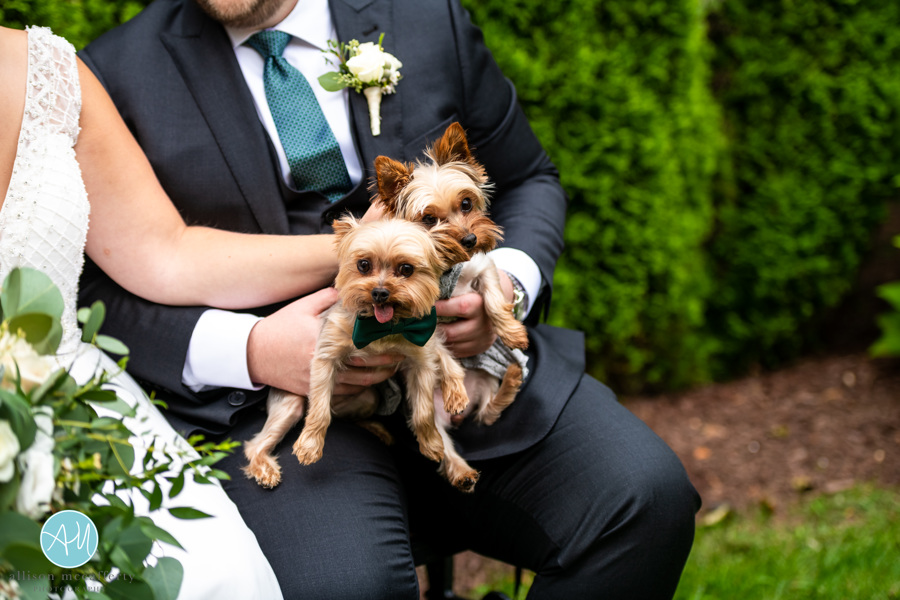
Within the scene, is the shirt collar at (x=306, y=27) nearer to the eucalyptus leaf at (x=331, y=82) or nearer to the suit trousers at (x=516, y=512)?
the eucalyptus leaf at (x=331, y=82)

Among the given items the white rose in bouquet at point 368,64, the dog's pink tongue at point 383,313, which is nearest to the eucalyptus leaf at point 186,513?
the dog's pink tongue at point 383,313

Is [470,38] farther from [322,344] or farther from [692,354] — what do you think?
[692,354]

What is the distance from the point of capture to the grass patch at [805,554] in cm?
287

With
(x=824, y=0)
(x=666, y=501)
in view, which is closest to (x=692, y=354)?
(x=824, y=0)

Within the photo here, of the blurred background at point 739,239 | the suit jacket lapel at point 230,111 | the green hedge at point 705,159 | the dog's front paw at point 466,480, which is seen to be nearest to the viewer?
the dog's front paw at point 466,480

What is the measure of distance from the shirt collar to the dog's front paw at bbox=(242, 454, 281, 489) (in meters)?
1.35

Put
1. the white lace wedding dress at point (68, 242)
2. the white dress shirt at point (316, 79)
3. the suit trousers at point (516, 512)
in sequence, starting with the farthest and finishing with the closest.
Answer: the white dress shirt at point (316, 79) < the suit trousers at point (516, 512) < the white lace wedding dress at point (68, 242)

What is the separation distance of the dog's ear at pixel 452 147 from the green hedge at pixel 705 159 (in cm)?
210

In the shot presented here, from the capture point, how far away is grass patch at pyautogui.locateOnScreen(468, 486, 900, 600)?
287 cm

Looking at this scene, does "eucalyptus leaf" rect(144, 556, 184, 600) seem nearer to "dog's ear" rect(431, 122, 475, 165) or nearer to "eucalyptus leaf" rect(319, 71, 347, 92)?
"dog's ear" rect(431, 122, 475, 165)

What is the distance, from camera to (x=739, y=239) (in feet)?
16.0

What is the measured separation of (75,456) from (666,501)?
1.58 meters

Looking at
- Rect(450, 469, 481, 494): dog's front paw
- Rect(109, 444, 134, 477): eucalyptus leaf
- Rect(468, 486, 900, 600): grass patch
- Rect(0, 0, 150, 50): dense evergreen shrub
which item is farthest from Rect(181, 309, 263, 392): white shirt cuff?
Rect(468, 486, 900, 600): grass patch

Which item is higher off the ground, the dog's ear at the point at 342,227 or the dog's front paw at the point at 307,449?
the dog's ear at the point at 342,227
